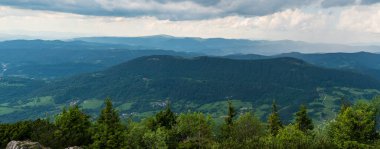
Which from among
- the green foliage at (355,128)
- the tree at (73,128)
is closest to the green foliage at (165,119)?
the tree at (73,128)

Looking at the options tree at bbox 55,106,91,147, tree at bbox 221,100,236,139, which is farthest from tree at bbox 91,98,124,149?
tree at bbox 221,100,236,139

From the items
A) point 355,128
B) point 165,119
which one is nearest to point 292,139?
point 355,128

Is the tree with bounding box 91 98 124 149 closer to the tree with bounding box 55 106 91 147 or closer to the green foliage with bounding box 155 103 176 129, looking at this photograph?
the tree with bounding box 55 106 91 147

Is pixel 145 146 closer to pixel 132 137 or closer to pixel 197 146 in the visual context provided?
pixel 132 137

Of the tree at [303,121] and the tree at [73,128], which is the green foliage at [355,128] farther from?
the tree at [73,128]

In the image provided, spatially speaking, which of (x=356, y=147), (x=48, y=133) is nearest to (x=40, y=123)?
(x=48, y=133)

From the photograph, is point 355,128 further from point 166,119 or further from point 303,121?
point 166,119
